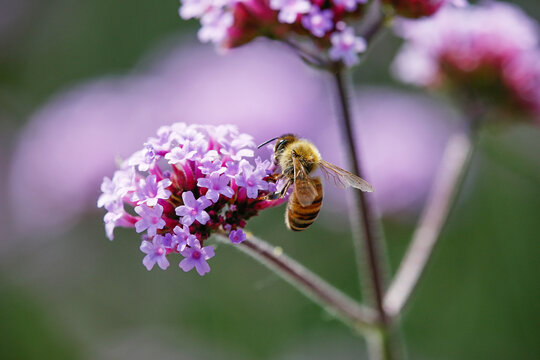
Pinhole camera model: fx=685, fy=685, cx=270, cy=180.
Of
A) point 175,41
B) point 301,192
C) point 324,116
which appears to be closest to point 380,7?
point 301,192

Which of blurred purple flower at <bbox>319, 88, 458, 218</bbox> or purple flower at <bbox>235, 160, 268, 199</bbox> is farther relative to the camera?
blurred purple flower at <bbox>319, 88, 458, 218</bbox>

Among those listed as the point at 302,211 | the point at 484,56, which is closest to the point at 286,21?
the point at 302,211

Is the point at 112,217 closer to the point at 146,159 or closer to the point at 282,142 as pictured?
the point at 146,159

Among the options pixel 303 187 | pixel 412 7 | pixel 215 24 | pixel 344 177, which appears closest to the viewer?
pixel 303 187

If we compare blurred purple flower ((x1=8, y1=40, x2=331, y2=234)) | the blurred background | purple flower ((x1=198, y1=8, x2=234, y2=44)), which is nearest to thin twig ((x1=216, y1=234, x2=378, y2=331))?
purple flower ((x1=198, y1=8, x2=234, y2=44))

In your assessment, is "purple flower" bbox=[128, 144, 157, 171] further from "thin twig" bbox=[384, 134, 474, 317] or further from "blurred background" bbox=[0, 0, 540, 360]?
"blurred background" bbox=[0, 0, 540, 360]

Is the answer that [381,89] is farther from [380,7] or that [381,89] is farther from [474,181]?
[380,7]
